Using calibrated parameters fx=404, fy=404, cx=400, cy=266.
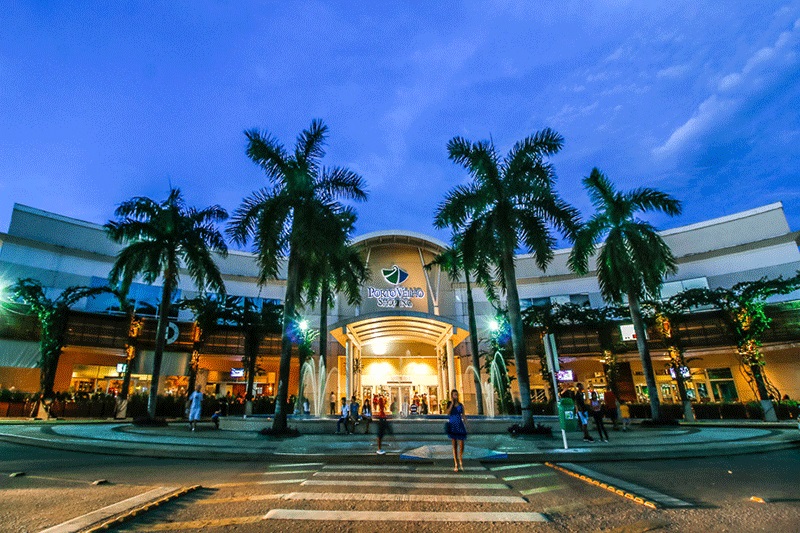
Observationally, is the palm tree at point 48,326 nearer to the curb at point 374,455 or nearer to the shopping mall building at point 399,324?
the shopping mall building at point 399,324

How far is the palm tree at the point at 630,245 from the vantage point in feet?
62.8

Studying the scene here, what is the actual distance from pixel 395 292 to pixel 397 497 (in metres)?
30.2

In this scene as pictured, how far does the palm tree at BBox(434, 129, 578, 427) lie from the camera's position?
15391 millimetres

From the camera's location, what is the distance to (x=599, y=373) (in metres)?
32.9

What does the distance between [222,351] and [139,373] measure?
19.9 ft

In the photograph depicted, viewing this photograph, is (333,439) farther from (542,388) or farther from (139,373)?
(542,388)

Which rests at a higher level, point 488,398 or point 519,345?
point 519,345

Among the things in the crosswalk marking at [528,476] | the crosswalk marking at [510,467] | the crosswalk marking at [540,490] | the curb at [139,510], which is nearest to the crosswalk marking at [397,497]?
the crosswalk marking at [540,490]

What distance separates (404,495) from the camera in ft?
19.8

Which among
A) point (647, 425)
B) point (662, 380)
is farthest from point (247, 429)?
point (662, 380)

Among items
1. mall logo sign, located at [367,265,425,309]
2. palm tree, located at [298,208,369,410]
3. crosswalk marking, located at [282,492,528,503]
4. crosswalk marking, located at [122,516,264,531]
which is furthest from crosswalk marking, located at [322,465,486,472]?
mall logo sign, located at [367,265,425,309]

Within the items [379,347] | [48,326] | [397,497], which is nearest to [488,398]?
[379,347]

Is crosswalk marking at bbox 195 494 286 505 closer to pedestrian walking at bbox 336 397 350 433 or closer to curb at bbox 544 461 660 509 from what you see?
curb at bbox 544 461 660 509

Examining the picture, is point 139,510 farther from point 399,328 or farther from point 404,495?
point 399,328
